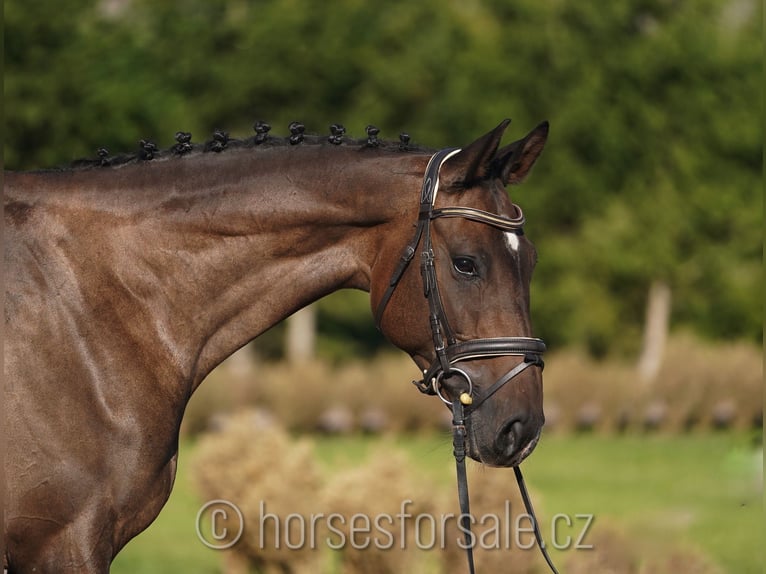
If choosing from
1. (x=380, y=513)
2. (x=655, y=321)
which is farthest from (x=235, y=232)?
(x=655, y=321)

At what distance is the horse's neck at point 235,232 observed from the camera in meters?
3.97

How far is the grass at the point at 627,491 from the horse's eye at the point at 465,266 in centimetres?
62

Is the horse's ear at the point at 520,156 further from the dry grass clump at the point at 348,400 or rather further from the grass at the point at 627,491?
the dry grass clump at the point at 348,400

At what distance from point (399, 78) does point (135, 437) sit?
21.7 meters

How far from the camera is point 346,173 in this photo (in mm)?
4059

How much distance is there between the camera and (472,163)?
3846 millimetres

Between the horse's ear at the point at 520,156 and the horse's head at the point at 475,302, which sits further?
the horse's ear at the point at 520,156

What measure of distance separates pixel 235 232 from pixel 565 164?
21087 millimetres

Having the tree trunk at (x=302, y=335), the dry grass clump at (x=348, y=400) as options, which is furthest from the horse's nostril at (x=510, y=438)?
the tree trunk at (x=302, y=335)

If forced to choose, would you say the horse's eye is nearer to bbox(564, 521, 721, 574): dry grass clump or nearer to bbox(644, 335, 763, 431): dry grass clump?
bbox(564, 521, 721, 574): dry grass clump

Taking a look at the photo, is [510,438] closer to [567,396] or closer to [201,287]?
[201,287]

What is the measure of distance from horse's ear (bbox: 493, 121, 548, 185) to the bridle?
0.53ft

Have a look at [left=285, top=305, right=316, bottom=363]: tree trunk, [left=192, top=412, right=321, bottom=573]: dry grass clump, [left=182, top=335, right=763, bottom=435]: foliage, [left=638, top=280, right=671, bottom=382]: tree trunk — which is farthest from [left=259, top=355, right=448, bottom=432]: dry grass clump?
[left=192, top=412, right=321, bottom=573]: dry grass clump

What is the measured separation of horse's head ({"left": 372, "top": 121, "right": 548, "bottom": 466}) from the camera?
148 inches
